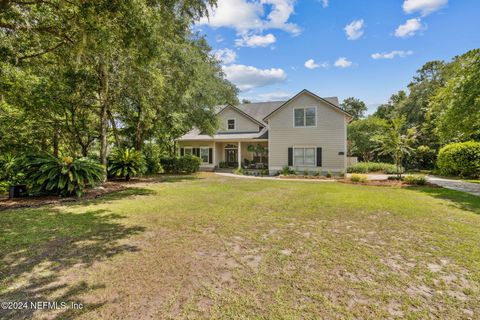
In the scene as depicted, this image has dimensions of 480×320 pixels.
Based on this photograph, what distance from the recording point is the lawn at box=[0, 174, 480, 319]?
8.75ft

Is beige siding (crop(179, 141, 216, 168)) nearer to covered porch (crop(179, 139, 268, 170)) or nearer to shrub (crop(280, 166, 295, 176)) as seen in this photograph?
covered porch (crop(179, 139, 268, 170))

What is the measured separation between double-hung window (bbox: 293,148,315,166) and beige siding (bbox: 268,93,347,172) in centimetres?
35

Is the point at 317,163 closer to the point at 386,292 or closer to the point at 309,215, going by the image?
the point at 309,215

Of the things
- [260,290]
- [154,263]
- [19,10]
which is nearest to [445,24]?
[260,290]

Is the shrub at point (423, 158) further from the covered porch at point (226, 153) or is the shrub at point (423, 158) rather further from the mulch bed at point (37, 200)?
the mulch bed at point (37, 200)

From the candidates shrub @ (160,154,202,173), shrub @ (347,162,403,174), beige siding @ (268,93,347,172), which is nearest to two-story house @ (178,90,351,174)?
beige siding @ (268,93,347,172)

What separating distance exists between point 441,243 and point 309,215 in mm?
2870

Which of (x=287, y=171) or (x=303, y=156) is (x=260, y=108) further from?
(x=287, y=171)

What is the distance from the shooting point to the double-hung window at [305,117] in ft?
58.4

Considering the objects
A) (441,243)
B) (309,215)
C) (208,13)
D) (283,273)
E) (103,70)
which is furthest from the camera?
(103,70)

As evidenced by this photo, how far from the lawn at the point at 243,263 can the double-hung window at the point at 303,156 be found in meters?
11.1

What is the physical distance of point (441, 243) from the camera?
4508 millimetres

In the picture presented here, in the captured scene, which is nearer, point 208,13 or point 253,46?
point 208,13

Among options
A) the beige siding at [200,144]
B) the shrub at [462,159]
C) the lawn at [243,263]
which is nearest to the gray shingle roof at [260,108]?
the beige siding at [200,144]
